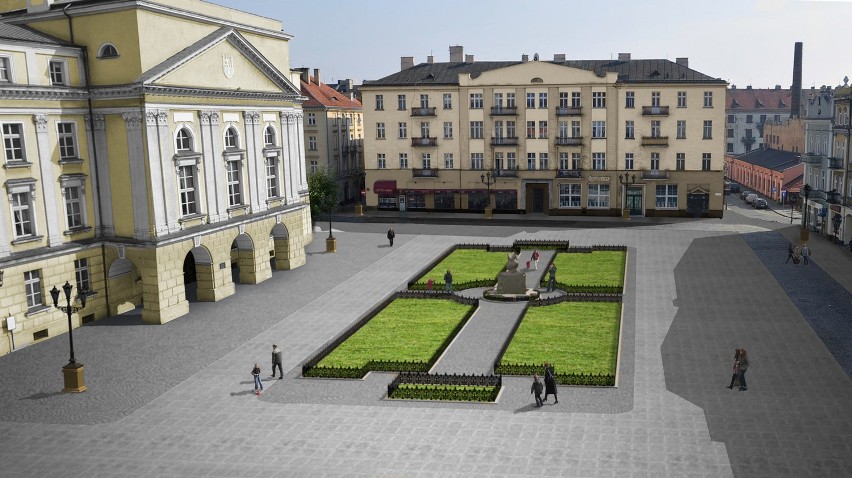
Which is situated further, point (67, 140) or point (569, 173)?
point (569, 173)

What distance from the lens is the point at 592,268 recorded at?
180 feet

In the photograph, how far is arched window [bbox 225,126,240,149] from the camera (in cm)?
4916

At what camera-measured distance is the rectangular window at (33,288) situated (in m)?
39.1

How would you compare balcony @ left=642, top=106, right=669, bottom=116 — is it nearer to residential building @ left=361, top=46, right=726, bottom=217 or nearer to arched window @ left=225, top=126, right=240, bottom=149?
residential building @ left=361, top=46, right=726, bottom=217

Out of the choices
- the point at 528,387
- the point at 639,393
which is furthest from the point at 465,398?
the point at 639,393

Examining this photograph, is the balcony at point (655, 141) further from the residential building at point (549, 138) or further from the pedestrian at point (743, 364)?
the pedestrian at point (743, 364)

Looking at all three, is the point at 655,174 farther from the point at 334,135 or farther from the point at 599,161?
the point at 334,135

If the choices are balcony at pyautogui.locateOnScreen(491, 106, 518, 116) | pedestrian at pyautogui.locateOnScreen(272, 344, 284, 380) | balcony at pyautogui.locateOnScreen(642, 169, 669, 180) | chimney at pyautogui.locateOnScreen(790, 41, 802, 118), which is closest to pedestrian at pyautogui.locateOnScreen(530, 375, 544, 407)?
pedestrian at pyautogui.locateOnScreen(272, 344, 284, 380)

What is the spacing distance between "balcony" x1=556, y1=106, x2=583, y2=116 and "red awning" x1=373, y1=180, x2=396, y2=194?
19968 millimetres

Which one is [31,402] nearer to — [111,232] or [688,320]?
[111,232]

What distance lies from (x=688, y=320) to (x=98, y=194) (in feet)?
106

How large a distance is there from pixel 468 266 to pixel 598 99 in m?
33.3

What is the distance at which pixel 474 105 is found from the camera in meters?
84.7

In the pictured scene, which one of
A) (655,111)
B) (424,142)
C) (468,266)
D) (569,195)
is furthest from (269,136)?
(655,111)
